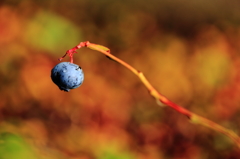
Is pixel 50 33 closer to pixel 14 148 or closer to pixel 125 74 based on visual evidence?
pixel 125 74

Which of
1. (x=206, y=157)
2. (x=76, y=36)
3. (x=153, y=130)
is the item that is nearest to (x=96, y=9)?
(x=76, y=36)

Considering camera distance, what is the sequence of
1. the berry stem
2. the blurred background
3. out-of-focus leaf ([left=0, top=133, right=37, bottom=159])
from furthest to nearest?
1. the blurred background
2. out-of-focus leaf ([left=0, top=133, right=37, bottom=159])
3. the berry stem

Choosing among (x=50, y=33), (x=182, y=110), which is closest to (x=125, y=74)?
(x=50, y=33)

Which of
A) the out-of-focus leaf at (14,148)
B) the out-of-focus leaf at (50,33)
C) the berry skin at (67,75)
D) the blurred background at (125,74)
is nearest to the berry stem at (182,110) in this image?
the berry skin at (67,75)

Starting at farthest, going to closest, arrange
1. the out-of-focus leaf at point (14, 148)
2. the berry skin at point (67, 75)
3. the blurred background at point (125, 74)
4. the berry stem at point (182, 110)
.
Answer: the blurred background at point (125, 74) → the out-of-focus leaf at point (14, 148) → the berry skin at point (67, 75) → the berry stem at point (182, 110)

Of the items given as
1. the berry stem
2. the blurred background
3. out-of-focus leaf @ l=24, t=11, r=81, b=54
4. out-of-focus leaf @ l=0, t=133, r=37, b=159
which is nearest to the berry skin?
the berry stem

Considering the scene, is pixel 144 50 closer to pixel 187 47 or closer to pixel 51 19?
pixel 187 47

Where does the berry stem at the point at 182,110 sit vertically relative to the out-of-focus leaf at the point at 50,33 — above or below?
below

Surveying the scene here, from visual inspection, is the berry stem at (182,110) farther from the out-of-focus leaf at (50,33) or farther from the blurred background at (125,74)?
the out-of-focus leaf at (50,33)

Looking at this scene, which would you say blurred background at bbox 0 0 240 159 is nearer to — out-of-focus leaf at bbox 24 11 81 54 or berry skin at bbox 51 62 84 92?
out-of-focus leaf at bbox 24 11 81 54
